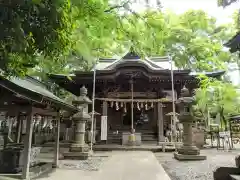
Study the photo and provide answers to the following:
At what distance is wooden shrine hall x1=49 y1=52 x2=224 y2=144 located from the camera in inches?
549

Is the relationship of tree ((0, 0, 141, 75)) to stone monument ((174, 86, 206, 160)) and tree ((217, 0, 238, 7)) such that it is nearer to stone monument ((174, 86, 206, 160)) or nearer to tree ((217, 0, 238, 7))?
tree ((217, 0, 238, 7))

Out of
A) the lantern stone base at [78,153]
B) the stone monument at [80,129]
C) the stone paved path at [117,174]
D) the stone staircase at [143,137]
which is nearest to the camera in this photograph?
the stone paved path at [117,174]

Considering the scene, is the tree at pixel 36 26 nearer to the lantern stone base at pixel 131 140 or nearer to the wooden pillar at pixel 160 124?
the lantern stone base at pixel 131 140

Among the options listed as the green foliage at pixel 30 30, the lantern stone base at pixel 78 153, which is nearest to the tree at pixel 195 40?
the lantern stone base at pixel 78 153

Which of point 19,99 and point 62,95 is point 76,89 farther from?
point 19,99

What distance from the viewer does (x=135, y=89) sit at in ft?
50.3

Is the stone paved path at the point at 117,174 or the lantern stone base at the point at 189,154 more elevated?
the lantern stone base at the point at 189,154

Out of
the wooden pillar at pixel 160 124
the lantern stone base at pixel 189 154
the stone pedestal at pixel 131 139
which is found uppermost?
the wooden pillar at pixel 160 124

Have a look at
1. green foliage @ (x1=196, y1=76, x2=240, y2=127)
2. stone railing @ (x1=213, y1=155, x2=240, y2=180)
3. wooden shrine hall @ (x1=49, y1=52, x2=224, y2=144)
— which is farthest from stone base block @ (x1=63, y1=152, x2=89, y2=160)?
green foliage @ (x1=196, y1=76, x2=240, y2=127)

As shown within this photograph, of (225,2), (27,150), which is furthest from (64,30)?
(27,150)

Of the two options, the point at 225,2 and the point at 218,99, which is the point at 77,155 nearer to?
the point at 225,2

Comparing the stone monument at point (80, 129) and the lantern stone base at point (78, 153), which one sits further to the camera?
the stone monument at point (80, 129)

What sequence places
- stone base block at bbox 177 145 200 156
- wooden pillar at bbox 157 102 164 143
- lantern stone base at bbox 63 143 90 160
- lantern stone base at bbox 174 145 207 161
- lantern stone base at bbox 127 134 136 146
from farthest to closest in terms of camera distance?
wooden pillar at bbox 157 102 164 143 → lantern stone base at bbox 127 134 136 146 → lantern stone base at bbox 63 143 90 160 → stone base block at bbox 177 145 200 156 → lantern stone base at bbox 174 145 207 161

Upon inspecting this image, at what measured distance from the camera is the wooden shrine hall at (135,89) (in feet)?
45.7
